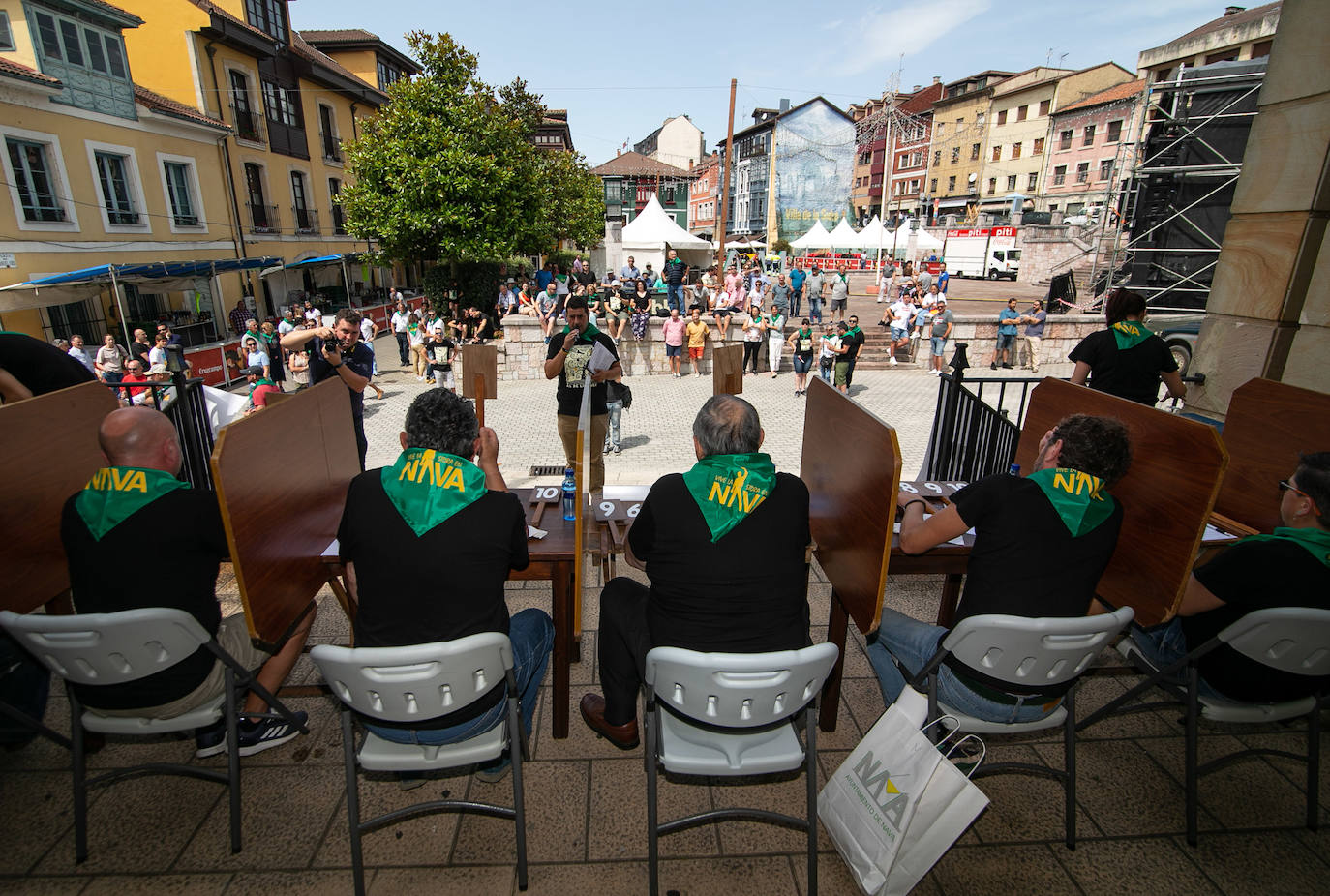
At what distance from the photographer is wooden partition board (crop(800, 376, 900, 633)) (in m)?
2.41

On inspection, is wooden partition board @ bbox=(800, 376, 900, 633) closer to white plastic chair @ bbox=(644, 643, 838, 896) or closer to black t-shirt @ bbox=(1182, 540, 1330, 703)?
white plastic chair @ bbox=(644, 643, 838, 896)

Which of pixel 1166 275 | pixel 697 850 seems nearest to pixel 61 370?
pixel 697 850

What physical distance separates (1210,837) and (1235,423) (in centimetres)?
235

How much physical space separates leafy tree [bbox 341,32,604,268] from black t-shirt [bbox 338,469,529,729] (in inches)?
598

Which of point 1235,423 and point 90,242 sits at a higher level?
point 90,242

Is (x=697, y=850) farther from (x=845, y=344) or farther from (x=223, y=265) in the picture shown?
(x=223, y=265)

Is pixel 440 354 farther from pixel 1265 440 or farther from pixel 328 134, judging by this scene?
pixel 328 134

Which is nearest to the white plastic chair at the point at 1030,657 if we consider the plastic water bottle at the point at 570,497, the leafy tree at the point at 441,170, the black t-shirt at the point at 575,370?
the plastic water bottle at the point at 570,497

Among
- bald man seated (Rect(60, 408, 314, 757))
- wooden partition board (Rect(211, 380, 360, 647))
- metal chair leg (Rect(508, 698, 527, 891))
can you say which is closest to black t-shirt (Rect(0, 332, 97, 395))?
wooden partition board (Rect(211, 380, 360, 647))

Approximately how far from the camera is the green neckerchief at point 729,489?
7.11 feet

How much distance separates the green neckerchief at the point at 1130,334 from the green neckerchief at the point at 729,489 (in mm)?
3703

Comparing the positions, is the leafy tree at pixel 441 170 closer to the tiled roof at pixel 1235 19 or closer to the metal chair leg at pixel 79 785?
the metal chair leg at pixel 79 785

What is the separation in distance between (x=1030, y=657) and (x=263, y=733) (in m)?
3.27

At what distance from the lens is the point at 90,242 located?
Answer: 14.8 metres
